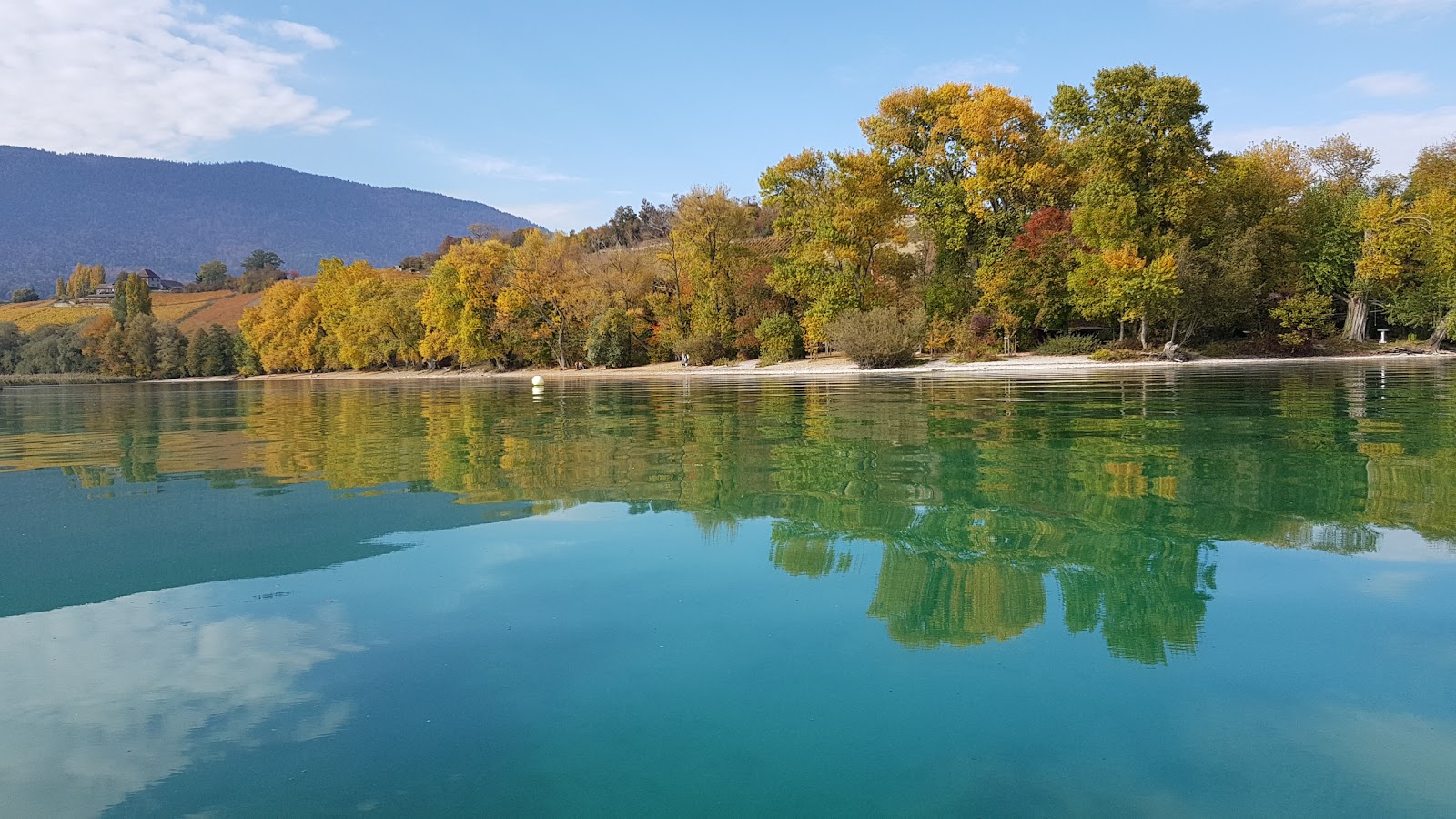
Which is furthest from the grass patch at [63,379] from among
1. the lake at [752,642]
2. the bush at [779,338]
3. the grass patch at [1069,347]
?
the lake at [752,642]

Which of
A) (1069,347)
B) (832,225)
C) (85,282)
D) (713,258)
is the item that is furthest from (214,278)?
(1069,347)

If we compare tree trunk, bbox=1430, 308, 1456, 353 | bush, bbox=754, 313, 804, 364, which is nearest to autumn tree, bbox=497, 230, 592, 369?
bush, bbox=754, 313, 804, 364

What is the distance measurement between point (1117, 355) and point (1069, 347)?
2536mm

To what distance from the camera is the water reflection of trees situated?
13.2 feet

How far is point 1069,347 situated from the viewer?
37.4 metres

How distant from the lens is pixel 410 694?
2.99 meters

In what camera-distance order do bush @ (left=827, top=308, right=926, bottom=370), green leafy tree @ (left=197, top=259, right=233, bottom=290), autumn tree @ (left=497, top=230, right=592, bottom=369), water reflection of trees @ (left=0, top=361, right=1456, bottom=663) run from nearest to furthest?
water reflection of trees @ (left=0, top=361, right=1456, bottom=663) < bush @ (left=827, top=308, right=926, bottom=370) < autumn tree @ (left=497, top=230, right=592, bottom=369) < green leafy tree @ (left=197, top=259, right=233, bottom=290)

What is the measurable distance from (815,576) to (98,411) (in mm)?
25709

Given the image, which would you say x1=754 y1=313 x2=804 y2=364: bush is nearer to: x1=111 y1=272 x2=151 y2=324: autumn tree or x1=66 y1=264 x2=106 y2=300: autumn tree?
x1=111 y1=272 x2=151 y2=324: autumn tree

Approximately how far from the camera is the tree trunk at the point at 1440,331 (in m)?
34.6

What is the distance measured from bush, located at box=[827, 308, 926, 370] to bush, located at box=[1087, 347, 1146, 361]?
744 centimetres

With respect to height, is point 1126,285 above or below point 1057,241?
below

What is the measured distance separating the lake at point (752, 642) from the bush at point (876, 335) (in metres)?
28.2

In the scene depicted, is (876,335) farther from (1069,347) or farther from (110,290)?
(110,290)
